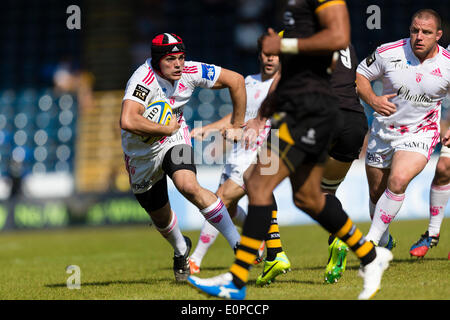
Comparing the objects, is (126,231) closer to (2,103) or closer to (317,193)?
(2,103)

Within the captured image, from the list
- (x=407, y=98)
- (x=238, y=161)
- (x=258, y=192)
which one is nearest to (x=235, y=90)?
(x=238, y=161)

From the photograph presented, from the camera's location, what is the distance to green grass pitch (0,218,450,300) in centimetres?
599

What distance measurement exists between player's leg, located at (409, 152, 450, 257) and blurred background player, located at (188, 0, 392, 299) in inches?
122

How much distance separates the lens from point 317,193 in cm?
539

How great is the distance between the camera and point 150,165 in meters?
7.30

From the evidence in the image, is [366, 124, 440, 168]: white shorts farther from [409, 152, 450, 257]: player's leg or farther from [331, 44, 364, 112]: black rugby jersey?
[331, 44, 364, 112]: black rugby jersey

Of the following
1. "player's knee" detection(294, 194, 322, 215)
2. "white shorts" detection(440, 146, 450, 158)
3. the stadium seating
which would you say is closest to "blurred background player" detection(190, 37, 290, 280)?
"white shorts" detection(440, 146, 450, 158)

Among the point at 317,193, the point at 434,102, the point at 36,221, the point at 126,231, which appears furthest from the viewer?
the point at 36,221

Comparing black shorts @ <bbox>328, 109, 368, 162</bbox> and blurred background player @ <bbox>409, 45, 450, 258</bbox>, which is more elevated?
black shorts @ <bbox>328, 109, 368, 162</bbox>

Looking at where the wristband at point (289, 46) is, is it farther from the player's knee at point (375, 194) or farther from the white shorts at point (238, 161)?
the white shorts at point (238, 161)

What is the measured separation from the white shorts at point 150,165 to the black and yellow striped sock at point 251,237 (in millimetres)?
2277

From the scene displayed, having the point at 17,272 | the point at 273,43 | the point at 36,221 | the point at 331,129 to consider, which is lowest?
the point at 36,221
